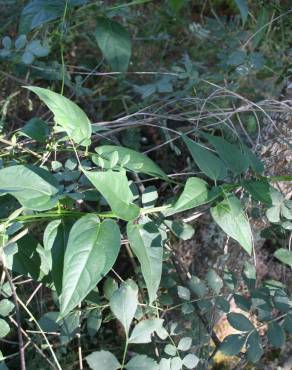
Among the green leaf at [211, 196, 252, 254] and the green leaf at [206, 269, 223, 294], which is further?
the green leaf at [206, 269, 223, 294]

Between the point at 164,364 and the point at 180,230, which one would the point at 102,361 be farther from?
the point at 180,230

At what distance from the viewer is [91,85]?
1.89 metres

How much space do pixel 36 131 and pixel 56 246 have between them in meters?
0.21

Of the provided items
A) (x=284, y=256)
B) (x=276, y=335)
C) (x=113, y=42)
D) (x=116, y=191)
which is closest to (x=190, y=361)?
(x=276, y=335)

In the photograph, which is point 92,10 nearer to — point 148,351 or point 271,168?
point 271,168

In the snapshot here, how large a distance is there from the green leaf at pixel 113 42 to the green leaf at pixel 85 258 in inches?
21.9

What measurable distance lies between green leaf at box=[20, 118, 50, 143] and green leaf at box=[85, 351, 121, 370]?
0.34 meters

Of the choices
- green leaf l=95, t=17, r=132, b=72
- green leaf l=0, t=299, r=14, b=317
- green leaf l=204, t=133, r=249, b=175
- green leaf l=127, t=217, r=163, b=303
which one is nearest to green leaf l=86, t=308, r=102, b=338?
green leaf l=0, t=299, r=14, b=317

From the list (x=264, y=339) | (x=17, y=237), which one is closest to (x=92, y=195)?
(x=17, y=237)

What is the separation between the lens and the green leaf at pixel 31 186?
0.65 m

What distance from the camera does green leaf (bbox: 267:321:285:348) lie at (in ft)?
2.79

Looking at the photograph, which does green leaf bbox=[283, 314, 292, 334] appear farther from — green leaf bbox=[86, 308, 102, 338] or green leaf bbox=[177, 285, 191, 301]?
green leaf bbox=[86, 308, 102, 338]

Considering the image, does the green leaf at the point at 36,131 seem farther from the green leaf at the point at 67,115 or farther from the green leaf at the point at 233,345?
the green leaf at the point at 233,345

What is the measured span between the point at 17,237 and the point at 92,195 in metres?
0.13
